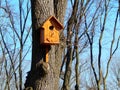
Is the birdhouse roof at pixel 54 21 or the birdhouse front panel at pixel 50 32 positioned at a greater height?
the birdhouse roof at pixel 54 21

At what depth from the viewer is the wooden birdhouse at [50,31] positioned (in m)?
5.48

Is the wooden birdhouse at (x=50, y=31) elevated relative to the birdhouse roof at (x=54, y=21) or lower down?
lower down

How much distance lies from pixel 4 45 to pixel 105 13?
5424 mm

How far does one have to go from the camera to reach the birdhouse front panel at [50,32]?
18.0 feet

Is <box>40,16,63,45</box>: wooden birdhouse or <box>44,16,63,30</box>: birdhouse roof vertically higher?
<box>44,16,63,30</box>: birdhouse roof

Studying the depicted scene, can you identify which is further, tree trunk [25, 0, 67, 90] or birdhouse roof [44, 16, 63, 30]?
birdhouse roof [44, 16, 63, 30]

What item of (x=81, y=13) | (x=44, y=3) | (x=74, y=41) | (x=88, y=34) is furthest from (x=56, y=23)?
(x=88, y=34)

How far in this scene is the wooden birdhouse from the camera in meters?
5.48

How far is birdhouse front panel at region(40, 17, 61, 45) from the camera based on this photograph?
5484 millimetres

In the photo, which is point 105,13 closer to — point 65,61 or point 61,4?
point 65,61

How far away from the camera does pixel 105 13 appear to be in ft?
55.6

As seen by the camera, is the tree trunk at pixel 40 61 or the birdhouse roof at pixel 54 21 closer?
the tree trunk at pixel 40 61

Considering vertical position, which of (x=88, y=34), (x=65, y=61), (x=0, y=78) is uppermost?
(x=88, y=34)

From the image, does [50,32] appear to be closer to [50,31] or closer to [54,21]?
[50,31]
